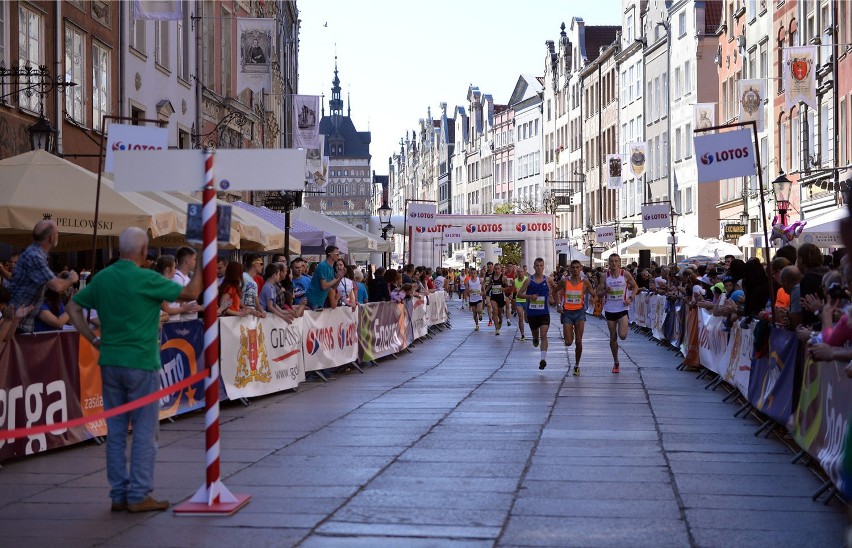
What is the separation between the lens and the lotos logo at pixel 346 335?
70.7 ft

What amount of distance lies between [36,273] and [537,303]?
1401 centimetres

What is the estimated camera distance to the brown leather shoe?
29.3 feet

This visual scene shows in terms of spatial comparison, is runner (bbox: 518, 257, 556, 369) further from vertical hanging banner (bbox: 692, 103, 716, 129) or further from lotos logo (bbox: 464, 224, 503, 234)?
lotos logo (bbox: 464, 224, 503, 234)

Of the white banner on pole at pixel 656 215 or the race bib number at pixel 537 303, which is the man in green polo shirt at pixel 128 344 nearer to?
the race bib number at pixel 537 303

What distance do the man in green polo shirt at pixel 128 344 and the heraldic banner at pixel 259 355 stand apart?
6526 millimetres

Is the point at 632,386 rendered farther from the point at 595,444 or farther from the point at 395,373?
the point at 595,444

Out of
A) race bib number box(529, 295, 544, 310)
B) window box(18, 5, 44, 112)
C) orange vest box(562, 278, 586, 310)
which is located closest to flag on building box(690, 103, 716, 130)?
race bib number box(529, 295, 544, 310)

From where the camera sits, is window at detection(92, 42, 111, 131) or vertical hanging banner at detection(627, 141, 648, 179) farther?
vertical hanging banner at detection(627, 141, 648, 179)

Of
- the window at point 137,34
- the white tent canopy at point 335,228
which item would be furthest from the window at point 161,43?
the white tent canopy at point 335,228

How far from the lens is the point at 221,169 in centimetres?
975

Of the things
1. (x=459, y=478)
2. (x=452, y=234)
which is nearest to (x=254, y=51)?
(x=452, y=234)

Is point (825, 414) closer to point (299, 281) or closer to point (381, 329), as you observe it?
point (299, 281)

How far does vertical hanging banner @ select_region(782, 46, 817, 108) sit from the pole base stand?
28501 mm

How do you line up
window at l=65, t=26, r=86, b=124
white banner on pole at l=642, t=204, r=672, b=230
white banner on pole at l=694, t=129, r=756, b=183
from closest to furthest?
white banner on pole at l=694, t=129, r=756, b=183 → window at l=65, t=26, r=86, b=124 → white banner on pole at l=642, t=204, r=672, b=230
